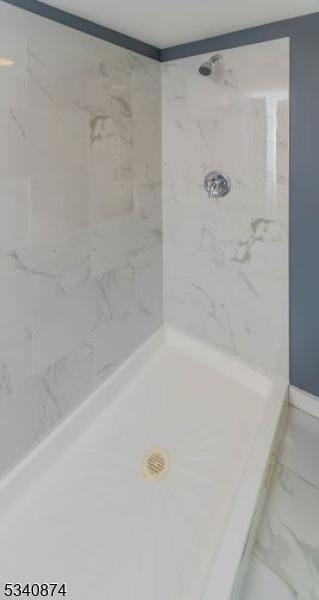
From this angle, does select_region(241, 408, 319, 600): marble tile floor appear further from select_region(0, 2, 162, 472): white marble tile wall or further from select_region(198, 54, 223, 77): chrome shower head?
select_region(198, 54, 223, 77): chrome shower head

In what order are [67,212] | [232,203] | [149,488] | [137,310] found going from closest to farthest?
[149,488] → [67,212] → [232,203] → [137,310]

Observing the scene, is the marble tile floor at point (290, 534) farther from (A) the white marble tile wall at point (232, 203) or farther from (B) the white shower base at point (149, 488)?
(A) the white marble tile wall at point (232, 203)

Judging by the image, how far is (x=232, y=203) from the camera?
2.26 metres

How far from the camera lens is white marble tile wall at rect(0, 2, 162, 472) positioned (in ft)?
5.34

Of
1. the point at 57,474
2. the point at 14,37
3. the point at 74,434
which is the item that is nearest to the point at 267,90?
the point at 14,37

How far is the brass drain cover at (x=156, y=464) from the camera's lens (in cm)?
182

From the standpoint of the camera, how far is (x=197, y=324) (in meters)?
2.55

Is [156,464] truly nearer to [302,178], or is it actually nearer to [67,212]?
[67,212]

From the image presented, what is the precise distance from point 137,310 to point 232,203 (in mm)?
731

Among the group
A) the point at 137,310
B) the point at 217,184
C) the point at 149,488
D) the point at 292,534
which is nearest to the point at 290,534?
the point at 292,534

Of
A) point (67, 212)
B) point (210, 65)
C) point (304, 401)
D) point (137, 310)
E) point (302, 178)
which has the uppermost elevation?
point (210, 65)

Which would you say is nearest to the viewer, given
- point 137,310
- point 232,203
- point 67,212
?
point 67,212

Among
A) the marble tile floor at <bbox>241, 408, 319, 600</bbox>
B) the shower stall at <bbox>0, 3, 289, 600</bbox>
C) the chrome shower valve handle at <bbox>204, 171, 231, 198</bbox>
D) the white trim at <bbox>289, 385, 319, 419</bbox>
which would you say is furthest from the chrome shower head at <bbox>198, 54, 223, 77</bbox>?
the marble tile floor at <bbox>241, 408, 319, 600</bbox>

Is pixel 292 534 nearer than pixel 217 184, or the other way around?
pixel 292 534
